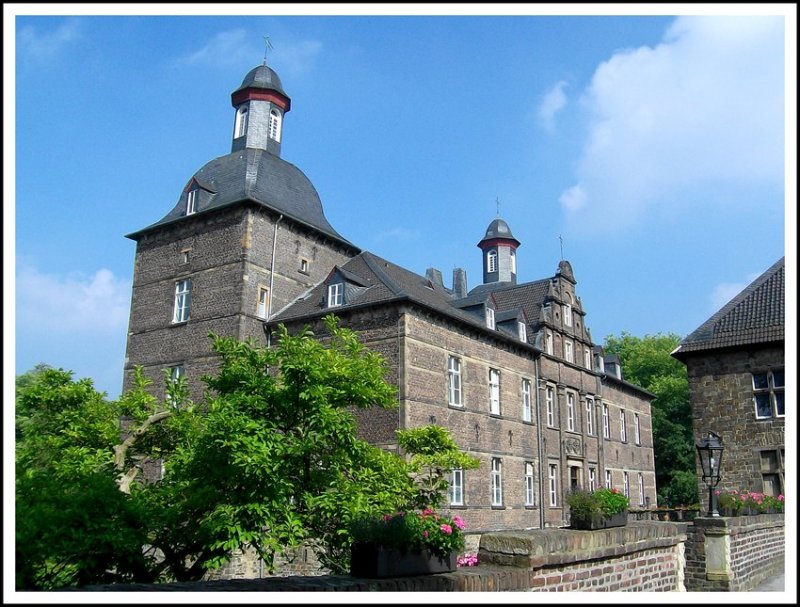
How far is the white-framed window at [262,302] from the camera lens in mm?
23400

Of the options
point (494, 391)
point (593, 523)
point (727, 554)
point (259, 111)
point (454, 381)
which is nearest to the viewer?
point (593, 523)

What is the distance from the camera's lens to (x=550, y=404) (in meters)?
27.5

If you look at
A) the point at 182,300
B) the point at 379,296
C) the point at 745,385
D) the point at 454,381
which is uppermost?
the point at 182,300

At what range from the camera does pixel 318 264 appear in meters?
26.2

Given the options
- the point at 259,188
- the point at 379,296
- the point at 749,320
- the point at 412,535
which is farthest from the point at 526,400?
the point at 412,535

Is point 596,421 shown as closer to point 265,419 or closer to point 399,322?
point 399,322

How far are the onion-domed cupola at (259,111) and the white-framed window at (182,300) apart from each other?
6.35 meters

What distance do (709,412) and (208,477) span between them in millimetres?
15528

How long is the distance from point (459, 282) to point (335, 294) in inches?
448

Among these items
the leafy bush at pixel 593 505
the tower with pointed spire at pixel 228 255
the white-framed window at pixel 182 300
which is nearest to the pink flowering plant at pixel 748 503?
the leafy bush at pixel 593 505

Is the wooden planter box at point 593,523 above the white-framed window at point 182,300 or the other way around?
the other way around

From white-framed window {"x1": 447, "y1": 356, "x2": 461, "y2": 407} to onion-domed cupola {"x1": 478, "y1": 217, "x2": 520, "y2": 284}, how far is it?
14398 millimetres

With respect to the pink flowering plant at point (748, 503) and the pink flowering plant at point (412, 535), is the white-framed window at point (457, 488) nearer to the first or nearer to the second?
the pink flowering plant at point (748, 503)

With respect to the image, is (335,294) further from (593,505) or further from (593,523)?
(593,523)
